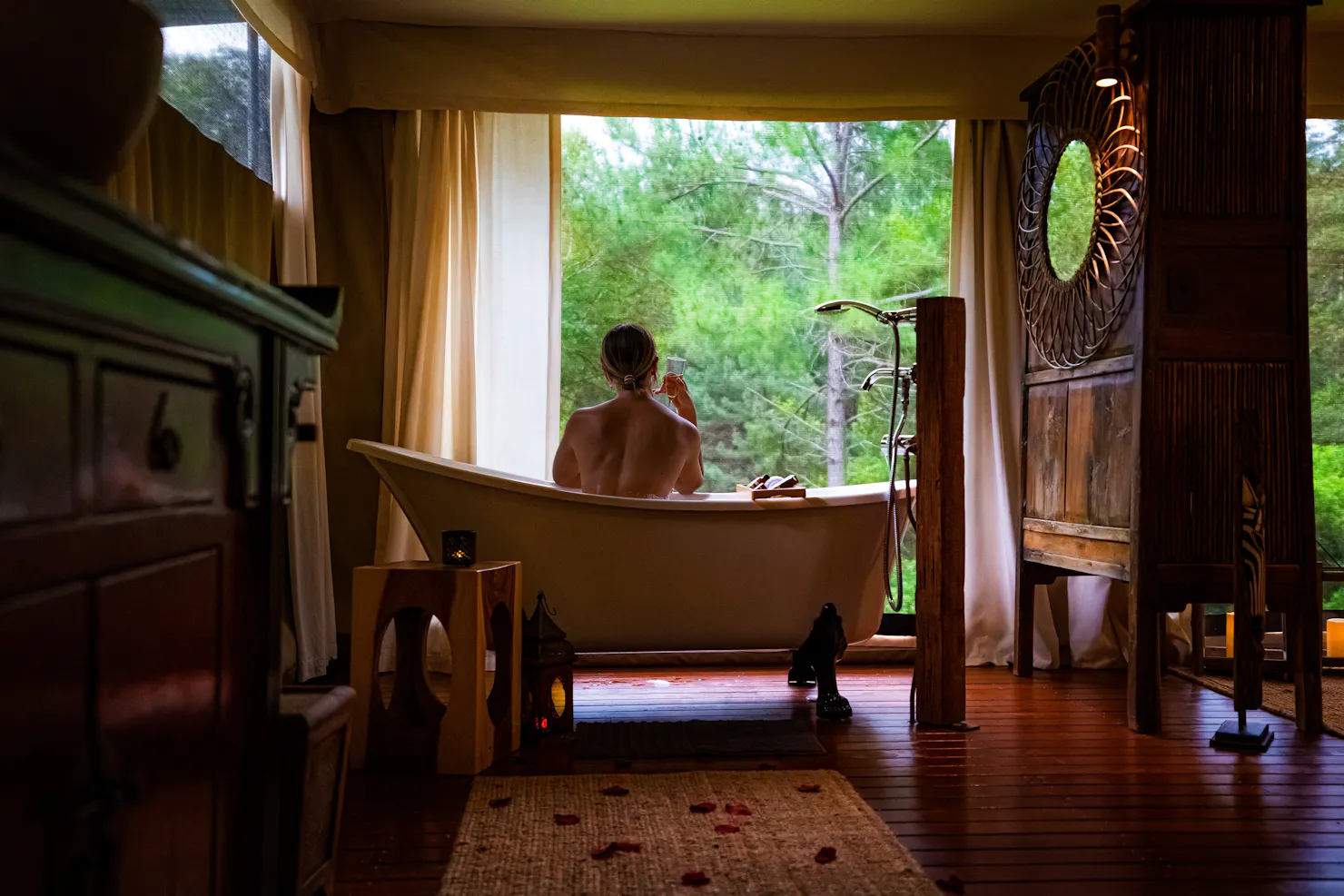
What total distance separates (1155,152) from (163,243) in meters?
3.16

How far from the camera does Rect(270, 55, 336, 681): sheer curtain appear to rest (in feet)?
12.8

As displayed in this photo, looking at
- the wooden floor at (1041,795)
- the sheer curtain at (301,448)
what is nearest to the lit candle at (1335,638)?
the wooden floor at (1041,795)

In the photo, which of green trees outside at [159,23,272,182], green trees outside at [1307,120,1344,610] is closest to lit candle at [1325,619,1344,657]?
green trees outside at [1307,120,1344,610]

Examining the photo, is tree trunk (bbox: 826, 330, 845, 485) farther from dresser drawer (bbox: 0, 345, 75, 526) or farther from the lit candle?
dresser drawer (bbox: 0, 345, 75, 526)

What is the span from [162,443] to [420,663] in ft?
6.56

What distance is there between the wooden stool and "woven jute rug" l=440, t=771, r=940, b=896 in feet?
0.53

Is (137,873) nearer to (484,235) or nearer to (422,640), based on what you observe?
(422,640)

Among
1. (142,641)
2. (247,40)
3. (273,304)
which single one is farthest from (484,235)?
(142,641)

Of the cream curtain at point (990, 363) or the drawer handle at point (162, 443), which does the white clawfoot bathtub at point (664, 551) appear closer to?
the cream curtain at point (990, 363)

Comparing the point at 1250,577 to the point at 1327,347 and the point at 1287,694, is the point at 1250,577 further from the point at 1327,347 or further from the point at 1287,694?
the point at 1327,347

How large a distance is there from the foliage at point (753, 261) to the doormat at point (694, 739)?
5.12 ft

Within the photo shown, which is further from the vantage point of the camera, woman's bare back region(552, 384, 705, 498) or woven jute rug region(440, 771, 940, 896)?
woman's bare back region(552, 384, 705, 498)

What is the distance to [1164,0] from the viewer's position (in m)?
3.32

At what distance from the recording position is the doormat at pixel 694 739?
2.96 meters
